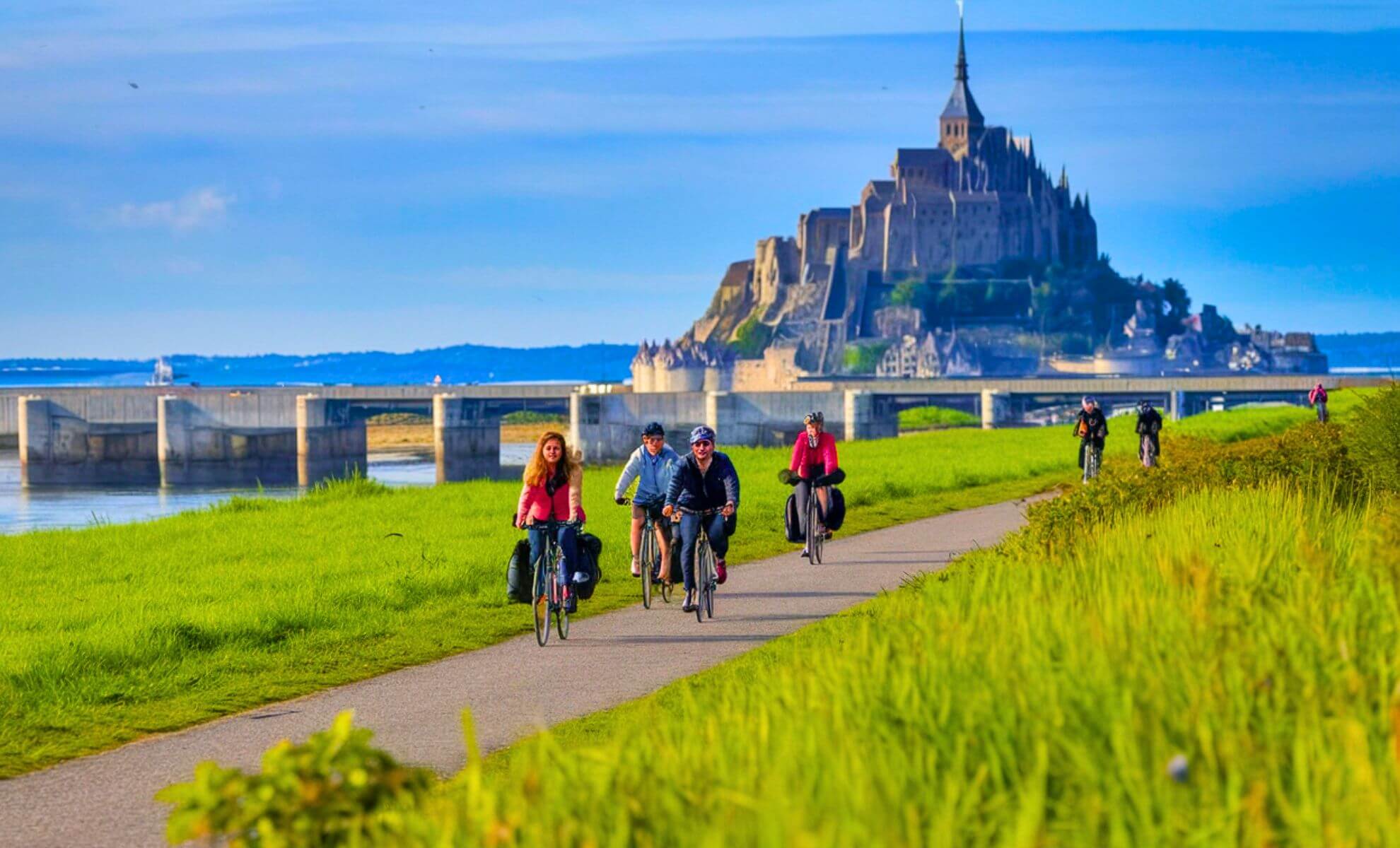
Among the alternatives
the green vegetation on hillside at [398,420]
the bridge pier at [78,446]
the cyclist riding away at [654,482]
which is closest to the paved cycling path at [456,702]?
the cyclist riding away at [654,482]

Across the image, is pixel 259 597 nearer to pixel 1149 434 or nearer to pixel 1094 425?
pixel 1094 425

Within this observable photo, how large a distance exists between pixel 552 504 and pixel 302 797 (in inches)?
375

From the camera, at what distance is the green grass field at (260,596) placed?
41.3 feet

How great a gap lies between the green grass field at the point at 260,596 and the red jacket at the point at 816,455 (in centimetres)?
228

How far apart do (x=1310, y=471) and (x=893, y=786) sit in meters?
14.5

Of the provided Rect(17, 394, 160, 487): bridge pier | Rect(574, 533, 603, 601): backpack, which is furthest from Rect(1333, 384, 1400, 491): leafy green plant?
Rect(17, 394, 160, 487): bridge pier

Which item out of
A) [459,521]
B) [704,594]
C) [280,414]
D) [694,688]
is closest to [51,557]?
[459,521]

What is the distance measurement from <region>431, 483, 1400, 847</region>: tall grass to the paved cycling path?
32.2 inches

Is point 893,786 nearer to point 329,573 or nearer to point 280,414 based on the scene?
point 329,573

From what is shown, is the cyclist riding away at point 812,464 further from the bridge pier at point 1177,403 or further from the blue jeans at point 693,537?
the bridge pier at point 1177,403

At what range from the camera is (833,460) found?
20984 mm

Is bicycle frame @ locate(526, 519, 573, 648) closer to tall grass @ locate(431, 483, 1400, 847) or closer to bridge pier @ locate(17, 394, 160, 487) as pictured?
tall grass @ locate(431, 483, 1400, 847)

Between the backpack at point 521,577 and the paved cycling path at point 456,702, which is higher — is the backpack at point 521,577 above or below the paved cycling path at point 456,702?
above

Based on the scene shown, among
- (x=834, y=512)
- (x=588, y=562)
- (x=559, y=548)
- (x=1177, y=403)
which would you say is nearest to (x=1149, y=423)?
(x=834, y=512)
